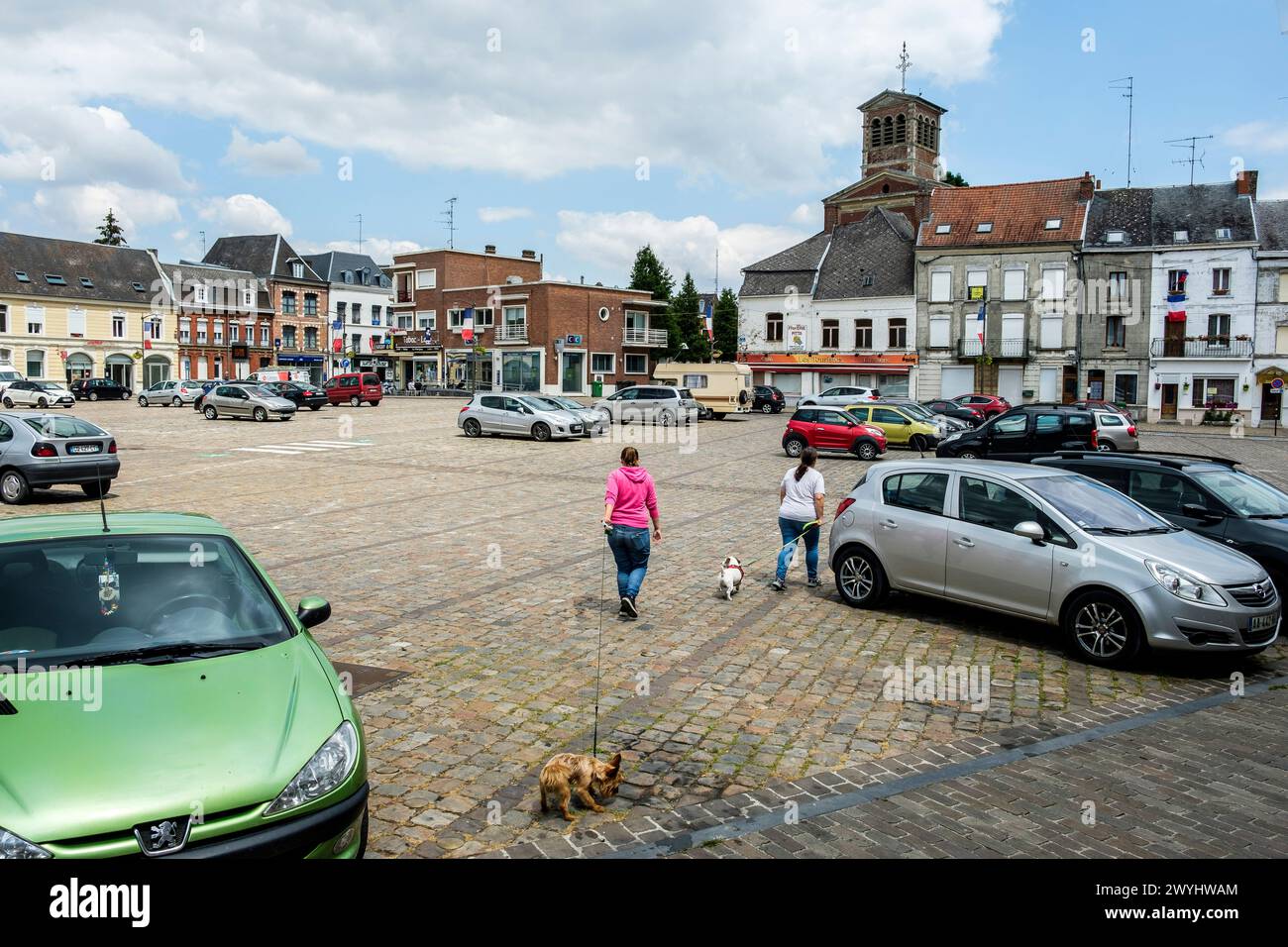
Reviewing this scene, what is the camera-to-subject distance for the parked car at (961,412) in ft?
129

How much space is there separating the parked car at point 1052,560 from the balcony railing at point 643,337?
60.8 meters

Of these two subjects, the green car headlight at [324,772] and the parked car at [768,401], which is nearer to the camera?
the green car headlight at [324,772]

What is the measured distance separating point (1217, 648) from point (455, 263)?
73653 mm

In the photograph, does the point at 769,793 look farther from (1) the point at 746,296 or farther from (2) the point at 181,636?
(1) the point at 746,296

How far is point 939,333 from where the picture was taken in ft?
193

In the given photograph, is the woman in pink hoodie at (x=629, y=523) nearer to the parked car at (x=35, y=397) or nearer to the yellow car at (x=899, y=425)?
the yellow car at (x=899, y=425)

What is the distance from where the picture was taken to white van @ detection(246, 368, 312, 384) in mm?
66125

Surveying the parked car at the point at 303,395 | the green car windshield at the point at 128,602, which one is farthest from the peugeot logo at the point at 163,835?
the parked car at the point at 303,395

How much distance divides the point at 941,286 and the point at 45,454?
51962 millimetres

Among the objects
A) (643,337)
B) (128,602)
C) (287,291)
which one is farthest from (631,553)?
(287,291)

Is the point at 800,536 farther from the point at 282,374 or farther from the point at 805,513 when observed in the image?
the point at 282,374

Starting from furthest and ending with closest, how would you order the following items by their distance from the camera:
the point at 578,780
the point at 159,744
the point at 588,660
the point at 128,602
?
the point at 588,660, the point at 578,780, the point at 128,602, the point at 159,744

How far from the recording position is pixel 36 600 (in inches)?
190
